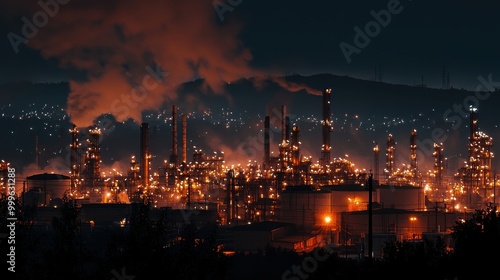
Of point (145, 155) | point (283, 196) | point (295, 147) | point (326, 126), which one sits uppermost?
point (326, 126)

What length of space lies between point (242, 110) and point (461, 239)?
4913 inches

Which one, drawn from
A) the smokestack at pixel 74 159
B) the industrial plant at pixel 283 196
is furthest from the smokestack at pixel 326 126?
the smokestack at pixel 74 159

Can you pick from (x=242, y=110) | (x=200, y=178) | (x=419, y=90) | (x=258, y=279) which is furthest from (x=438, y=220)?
(x=419, y=90)

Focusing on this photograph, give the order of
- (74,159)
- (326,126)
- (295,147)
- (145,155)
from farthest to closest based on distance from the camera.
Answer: (326,126) < (74,159) < (145,155) < (295,147)

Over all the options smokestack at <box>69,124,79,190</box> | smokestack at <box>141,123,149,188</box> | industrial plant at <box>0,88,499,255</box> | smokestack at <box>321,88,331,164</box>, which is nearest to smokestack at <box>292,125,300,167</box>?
industrial plant at <box>0,88,499,255</box>

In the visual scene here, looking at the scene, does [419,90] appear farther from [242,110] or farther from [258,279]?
[258,279]

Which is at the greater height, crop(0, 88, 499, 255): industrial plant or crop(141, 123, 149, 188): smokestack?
crop(141, 123, 149, 188): smokestack

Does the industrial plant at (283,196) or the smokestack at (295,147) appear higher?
the smokestack at (295,147)

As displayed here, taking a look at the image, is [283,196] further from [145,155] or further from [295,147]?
[145,155]

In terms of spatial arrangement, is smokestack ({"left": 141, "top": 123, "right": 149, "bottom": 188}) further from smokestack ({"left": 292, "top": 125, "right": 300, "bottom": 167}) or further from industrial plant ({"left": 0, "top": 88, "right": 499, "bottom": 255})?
smokestack ({"left": 292, "top": 125, "right": 300, "bottom": 167})

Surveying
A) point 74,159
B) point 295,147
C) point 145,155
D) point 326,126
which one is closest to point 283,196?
point 295,147

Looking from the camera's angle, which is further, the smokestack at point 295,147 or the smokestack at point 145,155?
the smokestack at point 145,155

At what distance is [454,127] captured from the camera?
357ft

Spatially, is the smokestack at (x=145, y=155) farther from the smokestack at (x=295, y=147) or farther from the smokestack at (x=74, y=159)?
the smokestack at (x=295, y=147)
